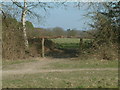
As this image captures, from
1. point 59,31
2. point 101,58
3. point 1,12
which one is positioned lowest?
point 101,58

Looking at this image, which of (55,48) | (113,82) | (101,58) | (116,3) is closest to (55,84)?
(113,82)

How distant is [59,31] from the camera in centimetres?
2312

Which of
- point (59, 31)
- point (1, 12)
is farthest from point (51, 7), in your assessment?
Answer: point (1, 12)

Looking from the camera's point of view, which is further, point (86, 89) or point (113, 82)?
point (113, 82)

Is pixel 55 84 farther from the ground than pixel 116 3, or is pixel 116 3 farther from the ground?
pixel 116 3

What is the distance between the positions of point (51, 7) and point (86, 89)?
1441 centimetres

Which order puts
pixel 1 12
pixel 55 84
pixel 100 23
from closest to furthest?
pixel 55 84, pixel 100 23, pixel 1 12

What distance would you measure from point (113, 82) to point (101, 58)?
8.31 meters

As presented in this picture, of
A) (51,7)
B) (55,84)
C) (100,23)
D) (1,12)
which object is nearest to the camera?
(55,84)

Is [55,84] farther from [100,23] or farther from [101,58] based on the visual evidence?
[100,23]

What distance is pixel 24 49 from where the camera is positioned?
18.5 m

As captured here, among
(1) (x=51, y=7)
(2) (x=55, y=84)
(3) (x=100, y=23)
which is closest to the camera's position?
(2) (x=55, y=84)

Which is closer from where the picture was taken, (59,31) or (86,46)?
(86,46)

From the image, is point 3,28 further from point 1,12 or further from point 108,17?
point 108,17
